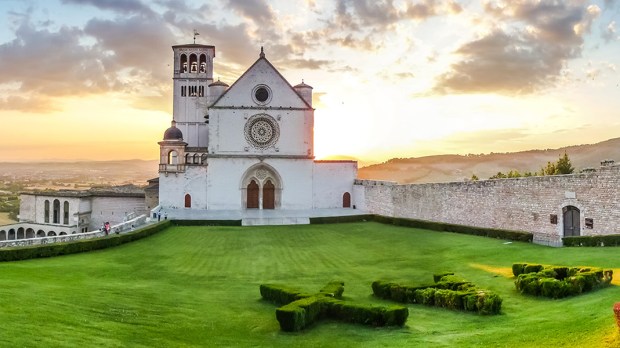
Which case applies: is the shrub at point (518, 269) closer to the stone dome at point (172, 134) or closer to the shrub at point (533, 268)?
the shrub at point (533, 268)

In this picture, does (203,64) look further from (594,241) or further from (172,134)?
(594,241)

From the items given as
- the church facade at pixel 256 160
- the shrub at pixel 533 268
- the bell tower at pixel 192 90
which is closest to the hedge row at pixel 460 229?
the shrub at pixel 533 268

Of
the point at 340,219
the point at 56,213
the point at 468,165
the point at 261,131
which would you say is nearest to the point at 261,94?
the point at 261,131

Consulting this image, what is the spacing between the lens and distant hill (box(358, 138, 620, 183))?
160m

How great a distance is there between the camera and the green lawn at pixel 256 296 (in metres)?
10.6

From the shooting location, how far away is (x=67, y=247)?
24.8m

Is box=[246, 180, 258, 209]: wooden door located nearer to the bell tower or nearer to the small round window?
the small round window

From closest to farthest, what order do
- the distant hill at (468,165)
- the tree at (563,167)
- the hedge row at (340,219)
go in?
the hedge row at (340,219), the tree at (563,167), the distant hill at (468,165)

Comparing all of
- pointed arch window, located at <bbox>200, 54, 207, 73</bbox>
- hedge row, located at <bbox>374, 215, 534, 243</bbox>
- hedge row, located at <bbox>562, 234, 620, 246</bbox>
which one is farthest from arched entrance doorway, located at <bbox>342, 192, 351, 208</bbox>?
hedge row, located at <bbox>562, 234, 620, 246</bbox>

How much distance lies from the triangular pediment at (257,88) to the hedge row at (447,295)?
36.6 meters

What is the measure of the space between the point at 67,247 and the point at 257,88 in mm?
29230

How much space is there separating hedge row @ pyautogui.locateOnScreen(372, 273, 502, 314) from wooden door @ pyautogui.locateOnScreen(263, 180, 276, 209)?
117ft

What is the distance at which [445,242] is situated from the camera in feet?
89.2

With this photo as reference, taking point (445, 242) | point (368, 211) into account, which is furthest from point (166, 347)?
point (368, 211)
